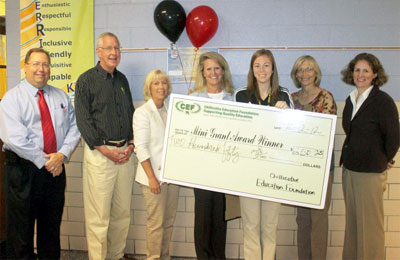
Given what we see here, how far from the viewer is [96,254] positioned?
2.70 m

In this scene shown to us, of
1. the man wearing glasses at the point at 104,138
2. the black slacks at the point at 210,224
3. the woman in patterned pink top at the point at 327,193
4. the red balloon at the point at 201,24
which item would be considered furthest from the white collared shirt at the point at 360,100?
the man wearing glasses at the point at 104,138

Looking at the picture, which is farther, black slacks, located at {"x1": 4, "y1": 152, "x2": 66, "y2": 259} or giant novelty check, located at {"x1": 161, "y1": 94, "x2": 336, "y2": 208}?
black slacks, located at {"x1": 4, "y1": 152, "x2": 66, "y2": 259}

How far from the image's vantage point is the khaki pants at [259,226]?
2.31 m

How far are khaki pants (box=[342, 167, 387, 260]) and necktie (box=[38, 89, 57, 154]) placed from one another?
239 cm

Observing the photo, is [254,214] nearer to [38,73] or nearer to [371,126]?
[371,126]

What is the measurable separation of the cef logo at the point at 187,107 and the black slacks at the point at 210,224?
651 millimetres

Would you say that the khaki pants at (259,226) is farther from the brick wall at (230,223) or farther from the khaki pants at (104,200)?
the khaki pants at (104,200)

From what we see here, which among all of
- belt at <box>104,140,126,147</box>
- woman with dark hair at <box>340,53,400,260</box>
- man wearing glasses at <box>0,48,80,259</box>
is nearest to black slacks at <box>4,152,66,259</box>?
man wearing glasses at <box>0,48,80,259</box>

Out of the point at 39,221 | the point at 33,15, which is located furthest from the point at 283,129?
the point at 33,15

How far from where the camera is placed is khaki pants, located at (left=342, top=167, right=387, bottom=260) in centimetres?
244

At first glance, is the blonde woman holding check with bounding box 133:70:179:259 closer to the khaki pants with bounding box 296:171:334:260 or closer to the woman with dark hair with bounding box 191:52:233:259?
the woman with dark hair with bounding box 191:52:233:259

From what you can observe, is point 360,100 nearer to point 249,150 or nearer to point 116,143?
point 249,150

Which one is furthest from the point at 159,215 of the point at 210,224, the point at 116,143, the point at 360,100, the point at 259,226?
the point at 360,100

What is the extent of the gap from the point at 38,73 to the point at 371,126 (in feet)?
8.54
